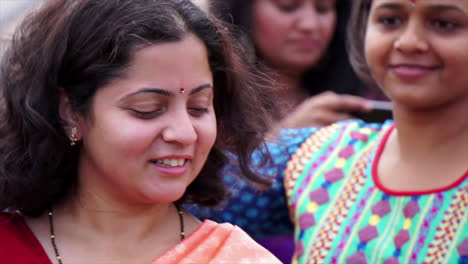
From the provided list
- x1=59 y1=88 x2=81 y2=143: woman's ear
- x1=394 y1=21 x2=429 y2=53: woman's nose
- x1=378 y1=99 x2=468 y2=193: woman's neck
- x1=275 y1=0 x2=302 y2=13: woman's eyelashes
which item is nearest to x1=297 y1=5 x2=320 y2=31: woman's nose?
x1=275 y1=0 x2=302 y2=13: woman's eyelashes

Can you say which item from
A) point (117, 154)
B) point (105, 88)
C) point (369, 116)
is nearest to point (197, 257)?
point (117, 154)

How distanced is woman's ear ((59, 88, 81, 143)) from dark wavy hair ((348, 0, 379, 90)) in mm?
993

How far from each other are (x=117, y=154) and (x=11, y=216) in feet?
1.31

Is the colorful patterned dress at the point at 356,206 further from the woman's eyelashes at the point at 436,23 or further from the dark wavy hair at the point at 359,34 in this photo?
the woman's eyelashes at the point at 436,23

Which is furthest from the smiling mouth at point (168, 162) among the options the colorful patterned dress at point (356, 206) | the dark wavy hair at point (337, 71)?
the dark wavy hair at point (337, 71)

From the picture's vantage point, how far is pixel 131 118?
6.89 feet

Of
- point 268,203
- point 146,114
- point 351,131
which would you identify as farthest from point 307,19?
point 146,114

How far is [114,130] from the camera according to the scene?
2.11 m

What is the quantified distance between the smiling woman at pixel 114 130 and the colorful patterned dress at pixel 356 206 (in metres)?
0.46

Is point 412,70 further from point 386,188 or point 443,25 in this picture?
point 386,188

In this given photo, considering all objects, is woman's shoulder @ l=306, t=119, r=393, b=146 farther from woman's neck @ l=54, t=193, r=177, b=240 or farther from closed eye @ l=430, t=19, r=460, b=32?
woman's neck @ l=54, t=193, r=177, b=240

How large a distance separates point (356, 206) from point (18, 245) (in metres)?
0.98

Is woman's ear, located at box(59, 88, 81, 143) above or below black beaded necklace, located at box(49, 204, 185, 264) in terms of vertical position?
above

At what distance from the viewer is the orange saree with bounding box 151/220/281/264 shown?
2.19 meters
